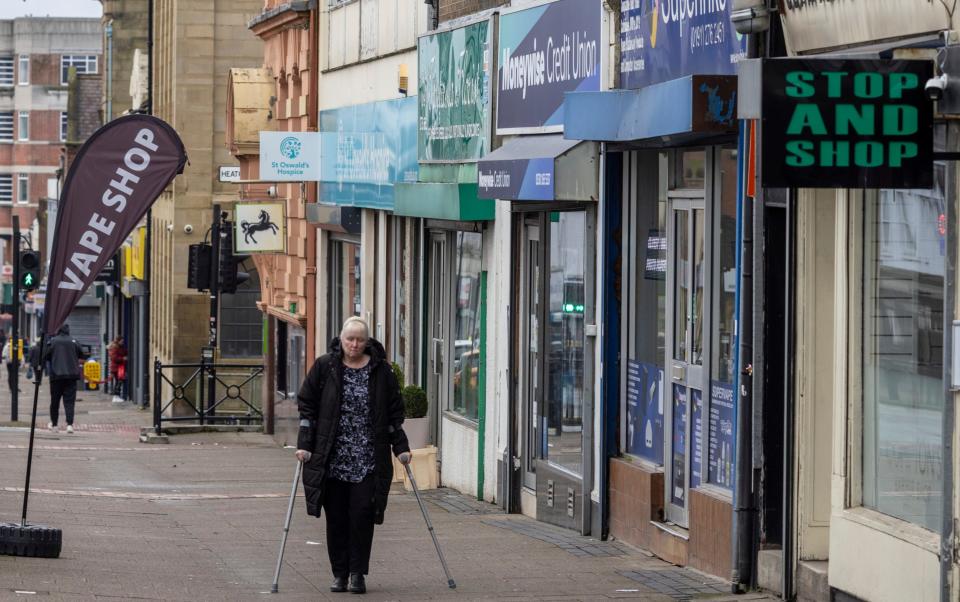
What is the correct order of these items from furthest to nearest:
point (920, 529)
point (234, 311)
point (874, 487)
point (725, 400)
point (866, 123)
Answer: point (234, 311) < point (725, 400) < point (874, 487) < point (920, 529) < point (866, 123)

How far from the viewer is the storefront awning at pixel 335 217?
864 inches

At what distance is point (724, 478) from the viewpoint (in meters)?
11.0

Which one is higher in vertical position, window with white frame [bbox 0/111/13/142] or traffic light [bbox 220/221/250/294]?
window with white frame [bbox 0/111/13/142]

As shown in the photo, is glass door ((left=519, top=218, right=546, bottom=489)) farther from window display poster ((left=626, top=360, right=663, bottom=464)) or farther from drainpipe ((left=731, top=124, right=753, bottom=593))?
drainpipe ((left=731, top=124, right=753, bottom=593))

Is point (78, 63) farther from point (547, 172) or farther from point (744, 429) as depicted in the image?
point (744, 429)

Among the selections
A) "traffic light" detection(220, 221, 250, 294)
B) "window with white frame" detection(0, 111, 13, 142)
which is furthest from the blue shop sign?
"window with white frame" detection(0, 111, 13, 142)

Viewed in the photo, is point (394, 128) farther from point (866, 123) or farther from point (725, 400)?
point (866, 123)

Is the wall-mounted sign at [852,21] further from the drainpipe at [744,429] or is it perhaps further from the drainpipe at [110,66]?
the drainpipe at [110,66]

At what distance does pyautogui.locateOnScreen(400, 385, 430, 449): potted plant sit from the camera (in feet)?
56.2

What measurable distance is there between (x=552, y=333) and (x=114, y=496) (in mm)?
4954

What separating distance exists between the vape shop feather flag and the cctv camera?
212 inches

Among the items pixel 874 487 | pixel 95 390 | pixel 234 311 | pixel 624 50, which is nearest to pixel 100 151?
pixel 624 50

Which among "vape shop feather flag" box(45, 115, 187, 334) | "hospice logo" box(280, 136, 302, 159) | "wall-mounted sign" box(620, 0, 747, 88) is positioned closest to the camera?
"wall-mounted sign" box(620, 0, 747, 88)

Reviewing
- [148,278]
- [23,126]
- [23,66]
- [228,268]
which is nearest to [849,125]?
[228,268]
